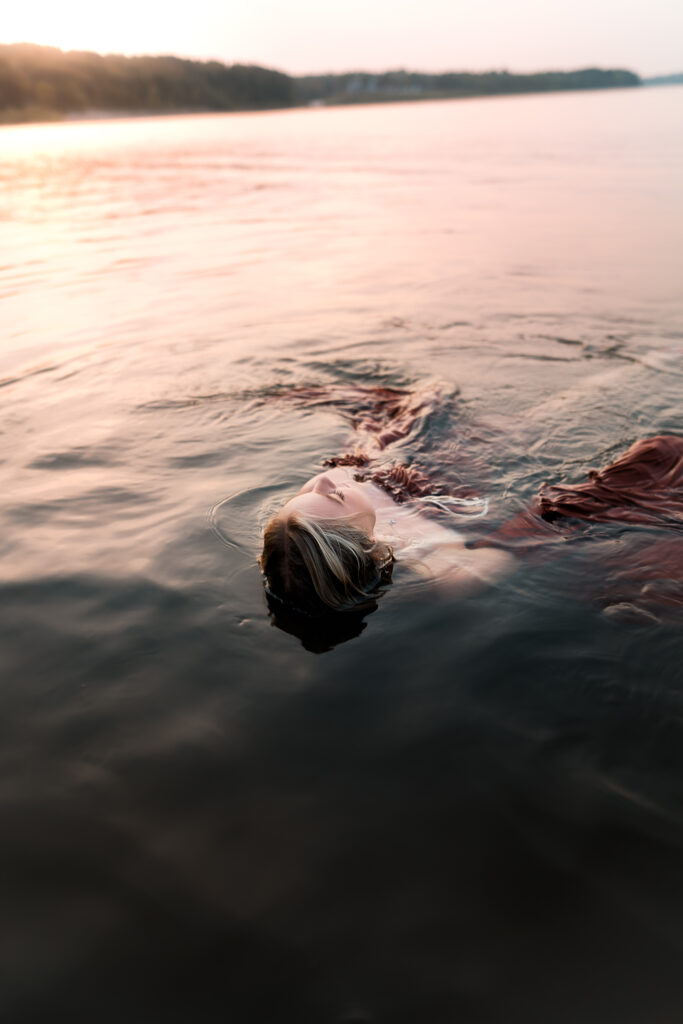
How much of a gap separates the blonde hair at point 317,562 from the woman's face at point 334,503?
7 centimetres

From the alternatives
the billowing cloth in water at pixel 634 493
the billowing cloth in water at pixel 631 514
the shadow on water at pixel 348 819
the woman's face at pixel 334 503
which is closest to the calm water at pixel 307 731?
the shadow on water at pixel 348 819

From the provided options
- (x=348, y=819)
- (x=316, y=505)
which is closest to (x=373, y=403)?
(x=316, y=505)

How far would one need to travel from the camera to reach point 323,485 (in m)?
3.91

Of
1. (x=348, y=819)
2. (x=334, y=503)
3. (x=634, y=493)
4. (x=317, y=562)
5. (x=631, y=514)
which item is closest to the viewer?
(x=348, y=819)

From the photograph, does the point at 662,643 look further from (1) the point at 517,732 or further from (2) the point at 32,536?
(2) the point at 32,536

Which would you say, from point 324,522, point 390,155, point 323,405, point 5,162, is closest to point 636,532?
point 324,522

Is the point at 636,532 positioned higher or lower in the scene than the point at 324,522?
lower

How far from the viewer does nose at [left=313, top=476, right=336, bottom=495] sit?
12.5 feet

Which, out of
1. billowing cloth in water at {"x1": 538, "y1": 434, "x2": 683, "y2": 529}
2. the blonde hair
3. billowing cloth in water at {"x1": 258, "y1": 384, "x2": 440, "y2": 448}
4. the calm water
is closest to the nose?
the blonde hair

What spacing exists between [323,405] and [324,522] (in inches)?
138

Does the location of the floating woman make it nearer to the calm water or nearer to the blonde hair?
the blonde hair

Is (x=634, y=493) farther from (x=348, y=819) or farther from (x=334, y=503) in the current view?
(x=348, y=819)

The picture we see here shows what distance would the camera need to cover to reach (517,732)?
2.92m

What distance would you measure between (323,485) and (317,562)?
58cm
